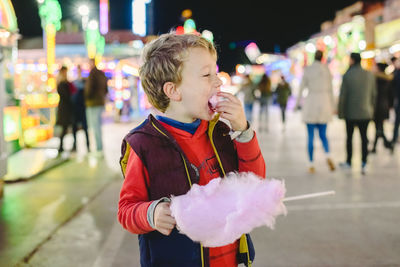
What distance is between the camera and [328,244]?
4.01 meters

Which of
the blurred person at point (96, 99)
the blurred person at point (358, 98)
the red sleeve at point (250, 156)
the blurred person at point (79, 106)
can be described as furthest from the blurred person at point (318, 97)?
the red sleeve at point (250, 156)

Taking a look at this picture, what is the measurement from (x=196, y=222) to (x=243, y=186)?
0.61ft

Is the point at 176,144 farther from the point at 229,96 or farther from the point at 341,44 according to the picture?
the point at 341,44

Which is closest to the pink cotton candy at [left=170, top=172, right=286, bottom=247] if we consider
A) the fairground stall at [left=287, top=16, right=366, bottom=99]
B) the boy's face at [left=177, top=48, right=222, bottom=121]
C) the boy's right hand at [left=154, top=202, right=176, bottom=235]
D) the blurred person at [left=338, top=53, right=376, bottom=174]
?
the boy's right hand at [left=154, top=202, right=176, bottom=235]

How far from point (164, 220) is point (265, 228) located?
3266 millimetres

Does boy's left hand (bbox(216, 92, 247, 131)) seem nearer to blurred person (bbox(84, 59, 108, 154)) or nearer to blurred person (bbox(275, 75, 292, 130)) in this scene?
blurred person (bbox(84, 59, 108, 154))

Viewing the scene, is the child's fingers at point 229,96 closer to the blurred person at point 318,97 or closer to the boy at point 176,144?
the boy at point 176,144

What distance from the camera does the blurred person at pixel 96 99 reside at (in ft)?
31.4

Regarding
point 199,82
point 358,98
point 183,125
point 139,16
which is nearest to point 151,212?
A: point 183,125

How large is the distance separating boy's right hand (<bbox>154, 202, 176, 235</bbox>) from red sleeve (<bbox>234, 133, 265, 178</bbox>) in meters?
0.42

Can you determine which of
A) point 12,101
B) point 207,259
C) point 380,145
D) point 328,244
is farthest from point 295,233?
point 380,145

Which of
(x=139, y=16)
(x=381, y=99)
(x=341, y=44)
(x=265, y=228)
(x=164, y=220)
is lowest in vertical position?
(x=265, y=228)

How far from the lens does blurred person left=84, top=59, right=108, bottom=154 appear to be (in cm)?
957

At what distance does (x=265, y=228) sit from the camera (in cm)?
453
